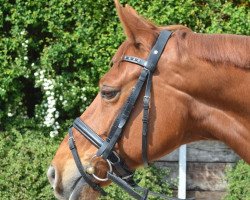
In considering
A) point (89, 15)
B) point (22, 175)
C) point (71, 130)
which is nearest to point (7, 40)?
point (89, 15)

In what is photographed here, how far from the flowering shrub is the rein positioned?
3082mm

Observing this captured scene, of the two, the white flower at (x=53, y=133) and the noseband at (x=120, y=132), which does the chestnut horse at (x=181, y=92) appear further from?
the white flower at (x=53, y=133)

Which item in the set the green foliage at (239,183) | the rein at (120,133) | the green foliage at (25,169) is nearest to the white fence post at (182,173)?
the green foliage at (239,183)

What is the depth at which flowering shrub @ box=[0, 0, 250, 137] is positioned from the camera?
617 centimetres

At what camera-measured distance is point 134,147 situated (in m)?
3.09

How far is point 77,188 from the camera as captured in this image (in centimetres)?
320

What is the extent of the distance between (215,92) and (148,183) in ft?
9.93

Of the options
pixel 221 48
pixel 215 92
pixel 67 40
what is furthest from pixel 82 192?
pixel 67 40

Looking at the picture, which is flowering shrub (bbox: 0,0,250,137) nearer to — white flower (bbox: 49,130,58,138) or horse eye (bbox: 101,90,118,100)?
white flower (bbox: 49,130,58,138)

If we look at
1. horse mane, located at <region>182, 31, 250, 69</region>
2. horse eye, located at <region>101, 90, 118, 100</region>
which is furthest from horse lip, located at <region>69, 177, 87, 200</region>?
horse mane, located at <region>182, 31, 250, 69</region>

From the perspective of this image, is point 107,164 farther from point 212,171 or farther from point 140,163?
point 212,171

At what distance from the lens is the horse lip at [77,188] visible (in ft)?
10.5

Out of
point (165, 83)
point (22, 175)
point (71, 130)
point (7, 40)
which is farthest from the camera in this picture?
point (7, 40)

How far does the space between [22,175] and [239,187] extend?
2.19m
